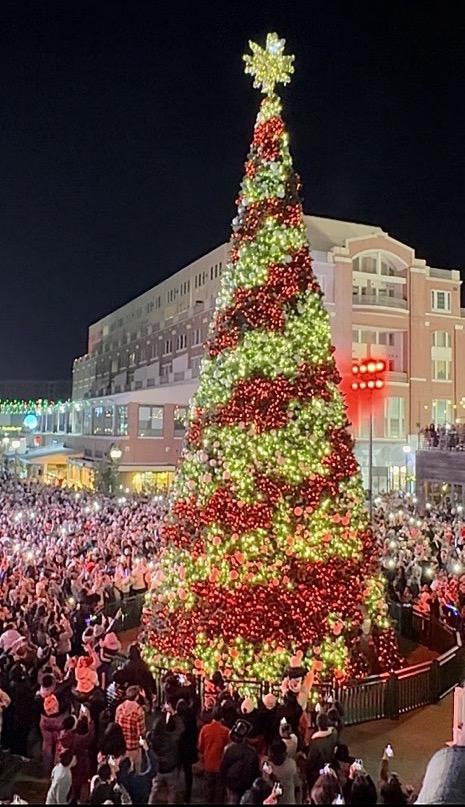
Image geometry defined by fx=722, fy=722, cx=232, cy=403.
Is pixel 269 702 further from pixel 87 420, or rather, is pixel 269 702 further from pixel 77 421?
pixel 77 421

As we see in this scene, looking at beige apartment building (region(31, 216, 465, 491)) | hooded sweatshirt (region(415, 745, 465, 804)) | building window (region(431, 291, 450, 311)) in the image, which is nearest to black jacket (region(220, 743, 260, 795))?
hooded sweatshirt (region(415, 745, 465, 804))

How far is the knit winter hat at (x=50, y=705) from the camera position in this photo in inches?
332

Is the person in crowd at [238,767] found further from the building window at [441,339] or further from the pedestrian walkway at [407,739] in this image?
the building window at [441,339]

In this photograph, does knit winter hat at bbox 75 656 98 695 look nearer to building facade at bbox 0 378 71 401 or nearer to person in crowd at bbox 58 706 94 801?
person in crowd at bbox 58 706 94 801

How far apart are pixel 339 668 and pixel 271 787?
15.6 feet

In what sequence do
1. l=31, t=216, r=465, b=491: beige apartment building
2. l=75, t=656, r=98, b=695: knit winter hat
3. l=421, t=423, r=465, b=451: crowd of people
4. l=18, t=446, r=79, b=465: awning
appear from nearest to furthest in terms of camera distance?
1. l=75, t=656, r=98, b=695: knit winter hat
2. l=421, t=423, r=465, b=451: crowd of people
3. l=31, t=216, r=465, b=491: beige apartment building
4. l=18, t=446, r=79, b=465: awning

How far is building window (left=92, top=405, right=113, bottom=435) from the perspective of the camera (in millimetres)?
51244

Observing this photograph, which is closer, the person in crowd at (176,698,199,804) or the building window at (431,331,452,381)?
the person in crowd at (176,698,199,804)

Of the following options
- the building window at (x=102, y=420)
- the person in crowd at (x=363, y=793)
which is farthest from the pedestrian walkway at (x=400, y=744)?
the building window at (x=102, y=420)

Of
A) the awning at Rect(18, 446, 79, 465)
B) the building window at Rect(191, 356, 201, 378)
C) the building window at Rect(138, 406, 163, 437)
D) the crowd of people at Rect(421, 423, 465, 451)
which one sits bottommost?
the awning at Rect(18, 446, 79, 465)

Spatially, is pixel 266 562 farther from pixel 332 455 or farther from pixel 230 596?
pixel 332 455

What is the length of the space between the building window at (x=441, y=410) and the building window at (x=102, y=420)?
21.9 metres

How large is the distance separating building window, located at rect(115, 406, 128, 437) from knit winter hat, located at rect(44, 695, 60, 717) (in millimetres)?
38266

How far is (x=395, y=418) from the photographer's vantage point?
46.6 metres
